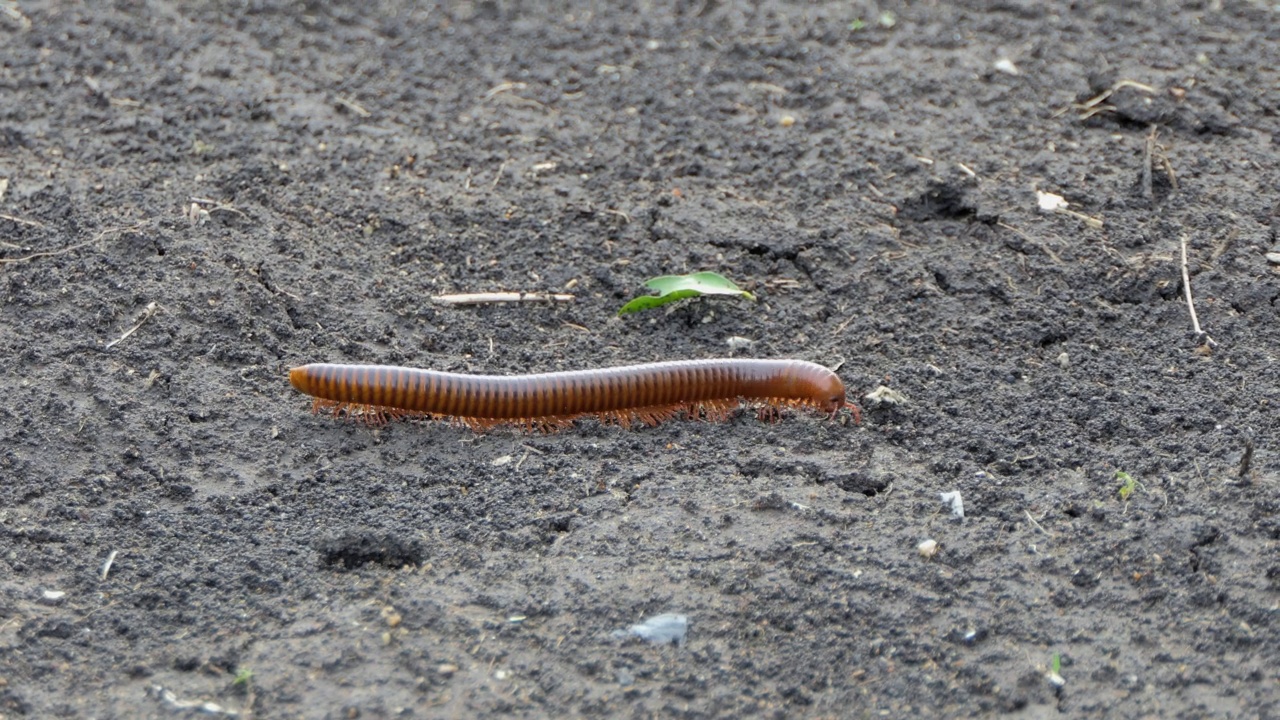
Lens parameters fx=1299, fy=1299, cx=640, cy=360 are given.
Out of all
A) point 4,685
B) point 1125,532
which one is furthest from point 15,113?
point 1125,532

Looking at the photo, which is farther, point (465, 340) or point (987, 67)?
point (987, 67)

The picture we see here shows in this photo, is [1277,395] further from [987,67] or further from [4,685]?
[4,685]

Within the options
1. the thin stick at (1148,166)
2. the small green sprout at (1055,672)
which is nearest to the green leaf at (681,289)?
the thin stick at (1148,166)

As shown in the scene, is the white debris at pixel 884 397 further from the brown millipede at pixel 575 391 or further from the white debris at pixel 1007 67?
the white debris at pixel 1007 67

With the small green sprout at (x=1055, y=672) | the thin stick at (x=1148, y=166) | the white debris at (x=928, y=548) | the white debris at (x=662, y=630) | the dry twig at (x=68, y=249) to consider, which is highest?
the dry twig at (x=68, y=249)

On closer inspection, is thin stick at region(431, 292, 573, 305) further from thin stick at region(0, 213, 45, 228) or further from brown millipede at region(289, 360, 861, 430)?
thin stick at region(0, 213, 45, 228)

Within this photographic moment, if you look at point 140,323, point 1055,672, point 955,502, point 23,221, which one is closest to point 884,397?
point 955,502

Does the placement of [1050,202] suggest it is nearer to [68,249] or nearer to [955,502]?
[955,502]

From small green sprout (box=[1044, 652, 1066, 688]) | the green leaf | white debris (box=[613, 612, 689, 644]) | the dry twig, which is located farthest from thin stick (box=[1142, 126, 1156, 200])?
the dry twig
